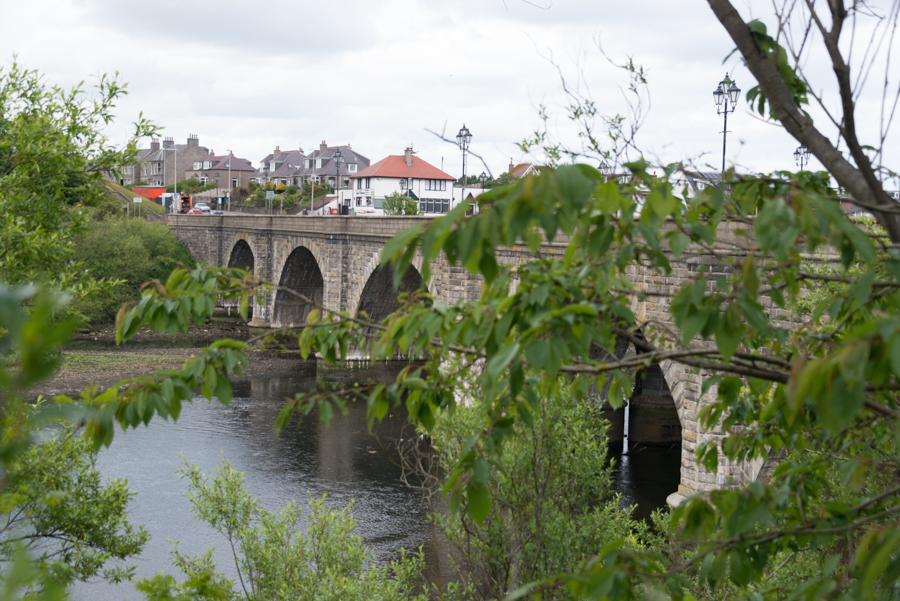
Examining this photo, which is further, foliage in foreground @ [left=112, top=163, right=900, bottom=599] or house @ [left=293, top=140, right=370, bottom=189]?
house @ [left=293, top=140, right=370, bottom=189]

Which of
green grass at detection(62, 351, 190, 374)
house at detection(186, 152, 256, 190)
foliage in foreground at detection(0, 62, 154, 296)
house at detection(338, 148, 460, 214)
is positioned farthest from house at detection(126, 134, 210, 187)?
foliage in foreground at detection(0, 62, 154, 296)

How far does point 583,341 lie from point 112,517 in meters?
6.75

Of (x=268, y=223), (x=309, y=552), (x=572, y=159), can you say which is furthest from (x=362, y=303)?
(x=572, y=159)

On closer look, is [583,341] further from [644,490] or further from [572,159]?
[644,490]

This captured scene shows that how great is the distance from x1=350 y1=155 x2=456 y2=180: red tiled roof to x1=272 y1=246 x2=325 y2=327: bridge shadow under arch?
93.9ft

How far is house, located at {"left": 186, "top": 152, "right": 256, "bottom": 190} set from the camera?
94.1 meters

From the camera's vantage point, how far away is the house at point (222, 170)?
309ft

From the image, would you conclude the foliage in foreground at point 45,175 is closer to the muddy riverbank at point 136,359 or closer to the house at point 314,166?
the muddy riverbank at point 136,359

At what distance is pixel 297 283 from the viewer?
137 ft

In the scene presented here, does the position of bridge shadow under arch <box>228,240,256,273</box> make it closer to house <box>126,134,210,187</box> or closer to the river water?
the river water

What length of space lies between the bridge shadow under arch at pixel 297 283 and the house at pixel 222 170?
53257 millimetres

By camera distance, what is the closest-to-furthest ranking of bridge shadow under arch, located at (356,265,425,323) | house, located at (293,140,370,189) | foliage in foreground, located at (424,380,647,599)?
1. foliage in foreground, located at (424,380,647,599)
2. bridge shadow under arch, located at (356,265,425,323)
3. house, located at (293,140,370,189)

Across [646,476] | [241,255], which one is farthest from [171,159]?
[646,476]

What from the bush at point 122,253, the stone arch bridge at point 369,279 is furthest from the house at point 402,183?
the bush at point 122,253
